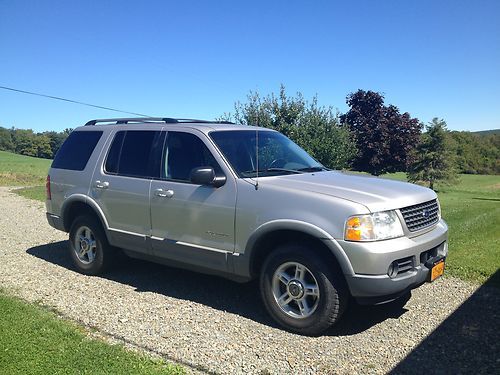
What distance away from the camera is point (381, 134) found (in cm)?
2694

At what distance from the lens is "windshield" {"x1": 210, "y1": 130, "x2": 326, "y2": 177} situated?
16.2ft

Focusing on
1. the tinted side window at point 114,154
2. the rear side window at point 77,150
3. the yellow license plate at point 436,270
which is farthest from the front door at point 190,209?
the yellow license plate at point 436,270

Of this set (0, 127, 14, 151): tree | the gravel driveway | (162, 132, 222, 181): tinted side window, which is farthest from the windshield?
(0, 127, 14, 151): tree

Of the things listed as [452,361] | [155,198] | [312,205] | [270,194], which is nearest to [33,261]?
[155,198]

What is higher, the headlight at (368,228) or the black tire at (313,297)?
the headlight at (368,228)

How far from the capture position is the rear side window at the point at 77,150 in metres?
6.35

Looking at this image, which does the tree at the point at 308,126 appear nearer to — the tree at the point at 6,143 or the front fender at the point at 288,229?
the front fender at the point at 288,229

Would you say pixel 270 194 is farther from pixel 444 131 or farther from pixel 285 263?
pixel 444 131

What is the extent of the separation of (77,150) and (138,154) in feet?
4.55

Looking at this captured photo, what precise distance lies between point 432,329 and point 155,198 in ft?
10.8

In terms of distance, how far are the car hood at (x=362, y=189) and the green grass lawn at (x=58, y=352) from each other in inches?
79.8

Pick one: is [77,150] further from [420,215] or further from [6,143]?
[6,143]

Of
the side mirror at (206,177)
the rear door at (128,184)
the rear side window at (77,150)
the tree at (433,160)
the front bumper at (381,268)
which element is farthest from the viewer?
the tree at (433,160)

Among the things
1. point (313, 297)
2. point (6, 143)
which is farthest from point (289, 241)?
point (6, 143)
